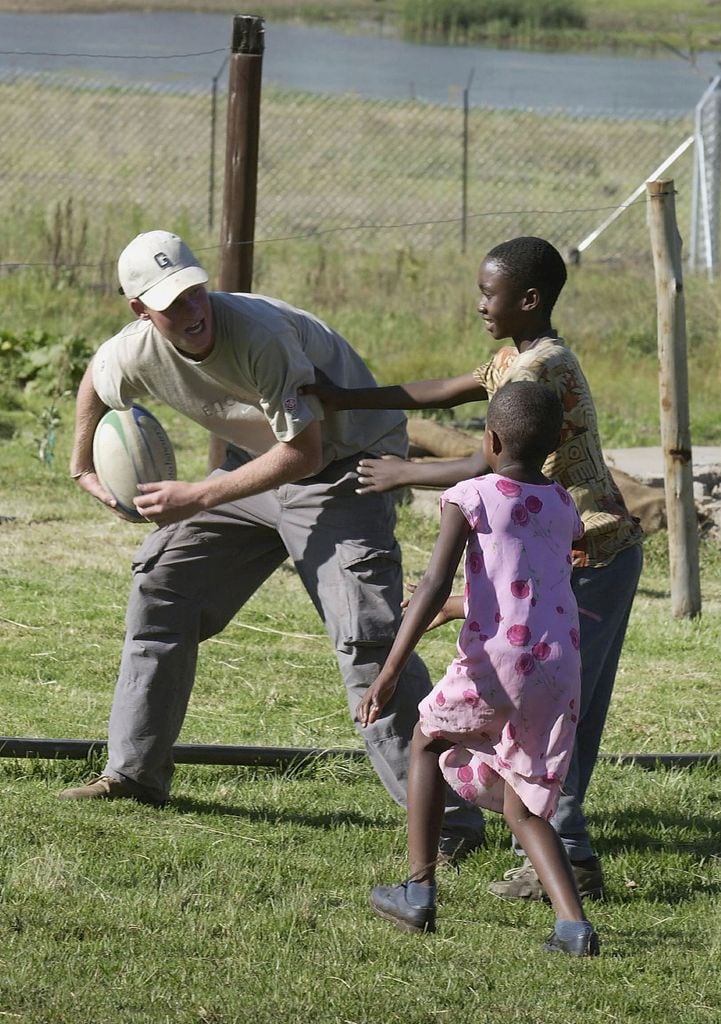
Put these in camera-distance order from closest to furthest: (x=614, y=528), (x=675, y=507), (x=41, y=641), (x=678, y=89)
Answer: (x=614, y=528)
(x=41, y=641)
(x=675, y=507)
(x=678, y=89)

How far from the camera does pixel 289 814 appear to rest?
5078mm

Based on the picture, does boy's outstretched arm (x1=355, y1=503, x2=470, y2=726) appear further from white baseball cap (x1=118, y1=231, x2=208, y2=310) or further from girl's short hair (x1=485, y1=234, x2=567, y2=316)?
white baseball cap (x1=118, y1=231, x2=208, y2=310)

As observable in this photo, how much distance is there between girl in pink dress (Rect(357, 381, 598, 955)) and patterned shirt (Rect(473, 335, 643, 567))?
0.64 ft

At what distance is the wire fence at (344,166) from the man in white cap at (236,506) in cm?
1145

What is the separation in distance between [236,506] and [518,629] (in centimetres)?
136

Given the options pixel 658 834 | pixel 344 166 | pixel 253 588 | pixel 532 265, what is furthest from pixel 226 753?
pixel 344 166

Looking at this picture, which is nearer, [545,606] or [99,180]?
[545,606]

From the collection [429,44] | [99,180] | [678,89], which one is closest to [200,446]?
[99,180]

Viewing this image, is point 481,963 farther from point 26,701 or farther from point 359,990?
point 26,701

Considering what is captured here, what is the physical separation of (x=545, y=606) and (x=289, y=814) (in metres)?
1.55

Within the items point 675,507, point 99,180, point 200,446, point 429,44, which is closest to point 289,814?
point 675,507

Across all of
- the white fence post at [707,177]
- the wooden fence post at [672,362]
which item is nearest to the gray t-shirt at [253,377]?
the wooden fence post at [672,362]

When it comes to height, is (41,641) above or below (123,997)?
below

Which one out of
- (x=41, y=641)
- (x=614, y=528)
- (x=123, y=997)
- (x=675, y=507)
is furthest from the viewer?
(x=675, y=507)
